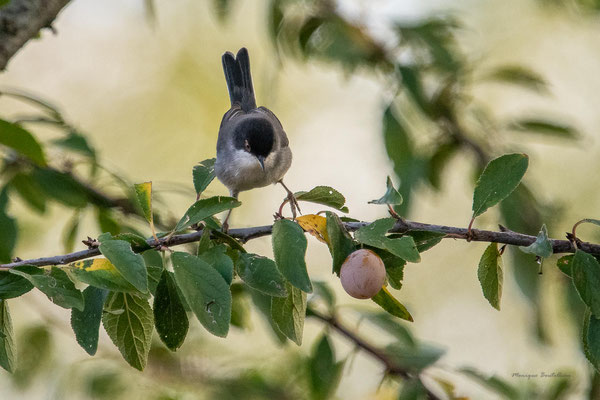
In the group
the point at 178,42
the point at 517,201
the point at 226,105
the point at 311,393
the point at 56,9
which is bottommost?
the point at 311,393

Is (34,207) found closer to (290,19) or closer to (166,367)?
(166,367)

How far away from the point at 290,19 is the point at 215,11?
44 centimetres

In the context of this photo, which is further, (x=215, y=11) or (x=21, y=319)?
(x=21, y=319)

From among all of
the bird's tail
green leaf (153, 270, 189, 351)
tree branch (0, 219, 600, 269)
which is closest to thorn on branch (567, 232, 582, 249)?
tree branch (0, 219, 600, 269)

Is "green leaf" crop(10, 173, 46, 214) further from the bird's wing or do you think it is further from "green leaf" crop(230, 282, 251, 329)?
the bird's wing

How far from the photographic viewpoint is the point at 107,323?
6.79 feet

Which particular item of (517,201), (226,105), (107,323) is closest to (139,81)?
(226,105)

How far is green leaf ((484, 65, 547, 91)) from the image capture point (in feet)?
14.4

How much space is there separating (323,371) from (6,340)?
153 cm

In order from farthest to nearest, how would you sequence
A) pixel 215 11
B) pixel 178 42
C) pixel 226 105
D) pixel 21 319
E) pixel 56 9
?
pixel 178 42 < pixel 226 105 < pixel 21 319 < pixel 215 11 < pixel 56 9

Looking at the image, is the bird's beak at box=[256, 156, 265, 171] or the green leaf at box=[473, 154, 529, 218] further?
the bird's beak at box=[256, 156, 265, 171]

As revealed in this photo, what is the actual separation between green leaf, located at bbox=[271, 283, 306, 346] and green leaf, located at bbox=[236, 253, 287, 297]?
0.44 feet

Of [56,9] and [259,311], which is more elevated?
[56,9]

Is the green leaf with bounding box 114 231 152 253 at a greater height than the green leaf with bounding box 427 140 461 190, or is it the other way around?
the green leaf with bounding box 427 140 461 190
